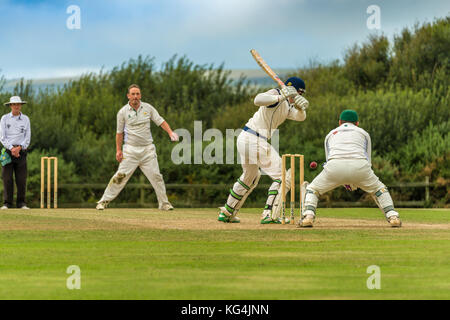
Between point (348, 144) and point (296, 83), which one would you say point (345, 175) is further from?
point (296, 83)

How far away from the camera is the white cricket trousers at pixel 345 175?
12602mm

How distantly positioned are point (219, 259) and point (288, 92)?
4.74 metres

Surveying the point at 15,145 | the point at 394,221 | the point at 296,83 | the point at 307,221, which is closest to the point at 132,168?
the point at 15,145

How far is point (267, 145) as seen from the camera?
13906 mm

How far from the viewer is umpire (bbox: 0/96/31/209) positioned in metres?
18.8

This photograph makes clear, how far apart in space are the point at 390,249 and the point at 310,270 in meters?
2.15

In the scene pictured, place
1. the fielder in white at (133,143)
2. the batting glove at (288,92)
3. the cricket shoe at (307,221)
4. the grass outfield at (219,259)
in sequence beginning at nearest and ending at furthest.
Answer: the grass outfield at (219,259) → the cricket shoe at (307,221) → the batting glove at (288,92) → the fielder in white at (133,143)

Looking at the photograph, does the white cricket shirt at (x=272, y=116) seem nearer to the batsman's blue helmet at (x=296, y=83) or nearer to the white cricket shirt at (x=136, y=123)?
the batsman's blue helmet at (x=296, y=83)

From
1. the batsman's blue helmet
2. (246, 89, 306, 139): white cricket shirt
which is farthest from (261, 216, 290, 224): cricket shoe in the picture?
the batsman's blue helmet

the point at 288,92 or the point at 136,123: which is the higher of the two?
the point at 288,92

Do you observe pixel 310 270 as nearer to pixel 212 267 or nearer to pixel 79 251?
pixel 212 267

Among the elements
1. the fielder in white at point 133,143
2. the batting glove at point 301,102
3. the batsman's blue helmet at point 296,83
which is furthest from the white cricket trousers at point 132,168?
the batting glove at point 301,102

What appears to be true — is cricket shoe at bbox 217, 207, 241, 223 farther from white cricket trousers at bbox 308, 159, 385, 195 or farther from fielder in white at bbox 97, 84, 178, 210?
fielder in white at bbox 97, 84, 178, 210
